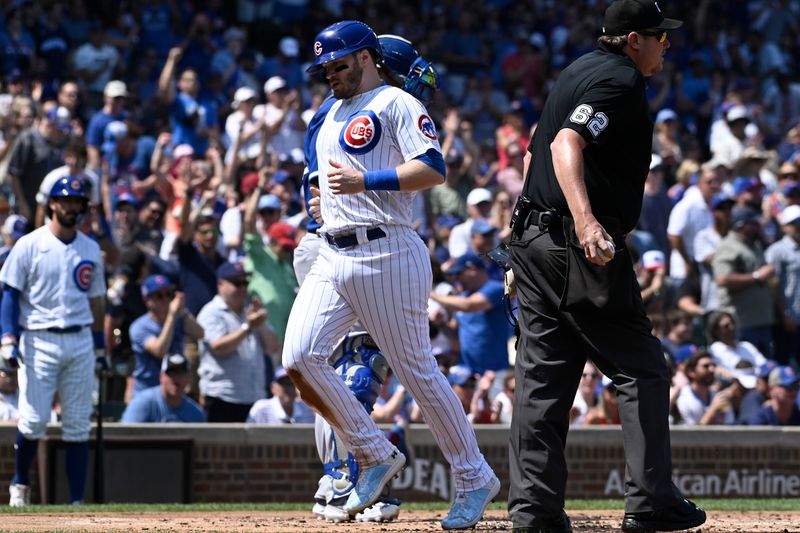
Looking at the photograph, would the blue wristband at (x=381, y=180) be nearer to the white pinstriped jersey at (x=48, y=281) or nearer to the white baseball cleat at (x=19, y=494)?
the white pinstriped jersey at (x=48, y=281)

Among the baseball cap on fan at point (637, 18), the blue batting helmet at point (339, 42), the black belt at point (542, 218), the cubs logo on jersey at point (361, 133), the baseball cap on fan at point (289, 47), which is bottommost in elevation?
the black belt at point (542, 218)

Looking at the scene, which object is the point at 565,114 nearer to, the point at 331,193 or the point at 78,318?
the point at 331,193

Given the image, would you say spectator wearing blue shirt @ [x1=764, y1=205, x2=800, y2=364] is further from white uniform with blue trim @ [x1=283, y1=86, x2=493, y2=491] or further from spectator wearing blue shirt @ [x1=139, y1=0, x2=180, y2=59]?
white uniform with blue trim @ [x1=283, y1=86, x2=493, y2=491]

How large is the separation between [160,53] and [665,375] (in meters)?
13.0

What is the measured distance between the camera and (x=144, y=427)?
10.3m

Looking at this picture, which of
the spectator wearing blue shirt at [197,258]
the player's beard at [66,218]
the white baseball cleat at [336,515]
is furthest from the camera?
the spectator wearing blue shirt at [197,258]

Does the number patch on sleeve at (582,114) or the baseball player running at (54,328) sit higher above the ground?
the number patch on sleeve at (582,114)

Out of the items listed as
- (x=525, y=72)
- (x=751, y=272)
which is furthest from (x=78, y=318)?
(x=525, y=72)

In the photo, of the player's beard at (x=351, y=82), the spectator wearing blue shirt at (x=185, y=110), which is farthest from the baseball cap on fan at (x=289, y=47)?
the player's beard at (x=351, y=82)

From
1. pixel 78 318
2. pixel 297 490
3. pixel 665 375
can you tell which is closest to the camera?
pixel 665 375

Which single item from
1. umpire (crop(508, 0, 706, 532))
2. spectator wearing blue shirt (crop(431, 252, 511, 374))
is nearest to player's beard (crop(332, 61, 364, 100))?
umpire (crop(508, 0, 706, 532))

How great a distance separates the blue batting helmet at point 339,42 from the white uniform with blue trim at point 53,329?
3694mm

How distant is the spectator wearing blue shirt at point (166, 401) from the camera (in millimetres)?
10711

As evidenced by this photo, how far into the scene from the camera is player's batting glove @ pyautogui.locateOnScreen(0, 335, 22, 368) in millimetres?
9422
